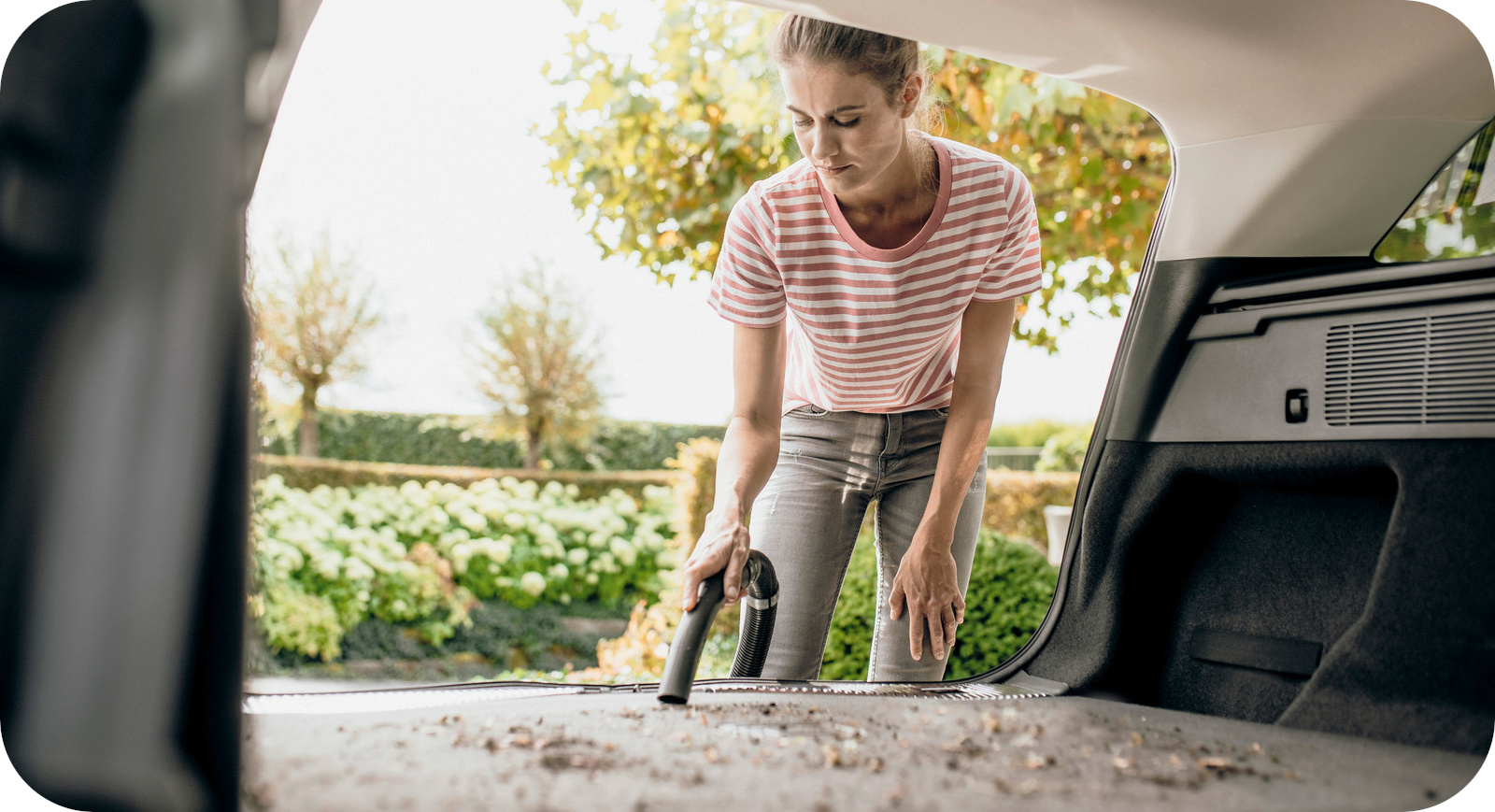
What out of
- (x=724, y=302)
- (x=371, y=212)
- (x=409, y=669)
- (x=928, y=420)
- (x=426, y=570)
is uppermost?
(x=371, y=212)

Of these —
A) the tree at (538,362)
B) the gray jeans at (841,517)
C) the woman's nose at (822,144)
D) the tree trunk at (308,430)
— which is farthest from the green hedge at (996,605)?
the tree trunk at (308,430)

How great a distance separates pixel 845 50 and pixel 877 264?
0.37 meters

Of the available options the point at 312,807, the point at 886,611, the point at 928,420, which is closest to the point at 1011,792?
the point at 312,807

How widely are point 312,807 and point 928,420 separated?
1.29 m

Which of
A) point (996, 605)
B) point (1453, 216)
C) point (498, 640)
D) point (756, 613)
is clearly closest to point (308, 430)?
point (498, 640)

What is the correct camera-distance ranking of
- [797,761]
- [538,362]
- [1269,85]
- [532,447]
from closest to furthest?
[797,761] → [1269,85] → [532,447] → [538,362]

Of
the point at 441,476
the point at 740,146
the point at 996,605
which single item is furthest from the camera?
the point at 441,476

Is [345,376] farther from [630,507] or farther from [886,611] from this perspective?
[886,611]

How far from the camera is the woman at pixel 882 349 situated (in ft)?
5.56

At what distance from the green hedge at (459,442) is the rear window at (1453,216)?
6.61m

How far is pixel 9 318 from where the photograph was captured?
786 mm

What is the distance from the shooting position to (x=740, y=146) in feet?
14.1

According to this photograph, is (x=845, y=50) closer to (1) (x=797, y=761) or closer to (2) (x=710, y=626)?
(2) (x=710, y=626)

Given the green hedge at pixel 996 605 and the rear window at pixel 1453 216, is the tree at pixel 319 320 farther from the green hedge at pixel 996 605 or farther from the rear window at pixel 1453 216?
the rear window at pixel 1453 216
